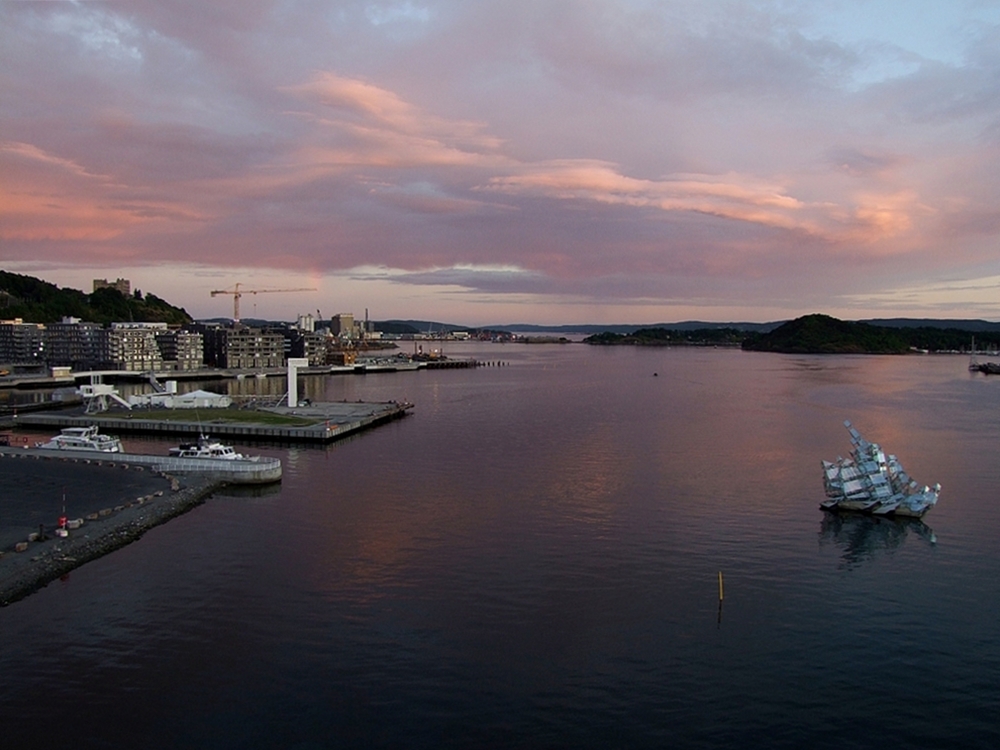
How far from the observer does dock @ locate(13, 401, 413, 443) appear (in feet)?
151

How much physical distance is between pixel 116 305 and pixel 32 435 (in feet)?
362

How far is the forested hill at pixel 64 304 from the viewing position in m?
127

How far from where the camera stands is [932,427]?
53.2m

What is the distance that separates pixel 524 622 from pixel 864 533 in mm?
14455

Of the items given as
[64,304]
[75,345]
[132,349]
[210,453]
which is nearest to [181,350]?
[132,349]

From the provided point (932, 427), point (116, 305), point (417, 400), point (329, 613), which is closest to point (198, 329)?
point (116, 305)

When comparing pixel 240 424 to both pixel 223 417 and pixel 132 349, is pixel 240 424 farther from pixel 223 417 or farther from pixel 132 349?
pixel 132 349

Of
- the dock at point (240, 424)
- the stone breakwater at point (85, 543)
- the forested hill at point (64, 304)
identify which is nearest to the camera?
the stone breakwater at point (85, 543)

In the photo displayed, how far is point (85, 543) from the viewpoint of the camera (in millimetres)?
21438

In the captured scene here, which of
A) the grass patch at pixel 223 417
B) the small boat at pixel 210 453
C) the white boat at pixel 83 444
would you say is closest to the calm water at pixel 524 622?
the small boat at pixel 210 453

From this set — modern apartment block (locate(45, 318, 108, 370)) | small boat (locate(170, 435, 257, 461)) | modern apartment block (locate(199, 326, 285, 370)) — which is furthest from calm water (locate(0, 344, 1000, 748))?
modern apartment block (locate(199, 326, 285, 370))

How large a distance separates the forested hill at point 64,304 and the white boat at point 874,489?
127 metres

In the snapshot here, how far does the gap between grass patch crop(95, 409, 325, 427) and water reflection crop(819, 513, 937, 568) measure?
31725 mm

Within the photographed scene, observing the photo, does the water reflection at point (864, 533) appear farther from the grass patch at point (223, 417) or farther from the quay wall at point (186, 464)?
the grass patch at point (223, 417)
